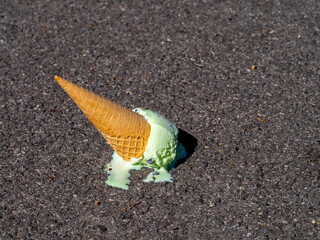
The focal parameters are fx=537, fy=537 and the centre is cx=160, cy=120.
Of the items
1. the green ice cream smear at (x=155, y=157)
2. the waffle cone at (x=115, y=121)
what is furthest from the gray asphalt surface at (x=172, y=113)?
the waffle cone at (x=115, y=121)

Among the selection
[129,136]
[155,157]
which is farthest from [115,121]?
[155,157]

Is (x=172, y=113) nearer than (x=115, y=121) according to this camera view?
No

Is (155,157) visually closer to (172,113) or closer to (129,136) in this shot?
(129,136)

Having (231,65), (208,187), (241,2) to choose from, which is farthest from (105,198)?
(241,2)

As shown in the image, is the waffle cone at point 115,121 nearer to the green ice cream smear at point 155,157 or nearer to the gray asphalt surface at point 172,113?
the green ice cream smear at point 155,157

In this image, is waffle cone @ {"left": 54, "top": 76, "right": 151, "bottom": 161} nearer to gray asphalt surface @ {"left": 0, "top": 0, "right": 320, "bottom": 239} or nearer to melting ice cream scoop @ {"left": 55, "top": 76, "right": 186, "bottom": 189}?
melting ice cream scoop @ {"left": 55, "top": 76, "right": 186, "bottom": 189}

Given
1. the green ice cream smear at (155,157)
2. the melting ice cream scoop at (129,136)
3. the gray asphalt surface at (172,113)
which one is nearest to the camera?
the gray asphalt surface at (172,113)

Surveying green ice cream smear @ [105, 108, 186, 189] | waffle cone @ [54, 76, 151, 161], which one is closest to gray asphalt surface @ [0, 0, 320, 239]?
green ice cream smear @ [105, 108, 186, 189]

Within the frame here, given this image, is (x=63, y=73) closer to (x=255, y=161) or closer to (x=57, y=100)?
(x=57, y=100)
